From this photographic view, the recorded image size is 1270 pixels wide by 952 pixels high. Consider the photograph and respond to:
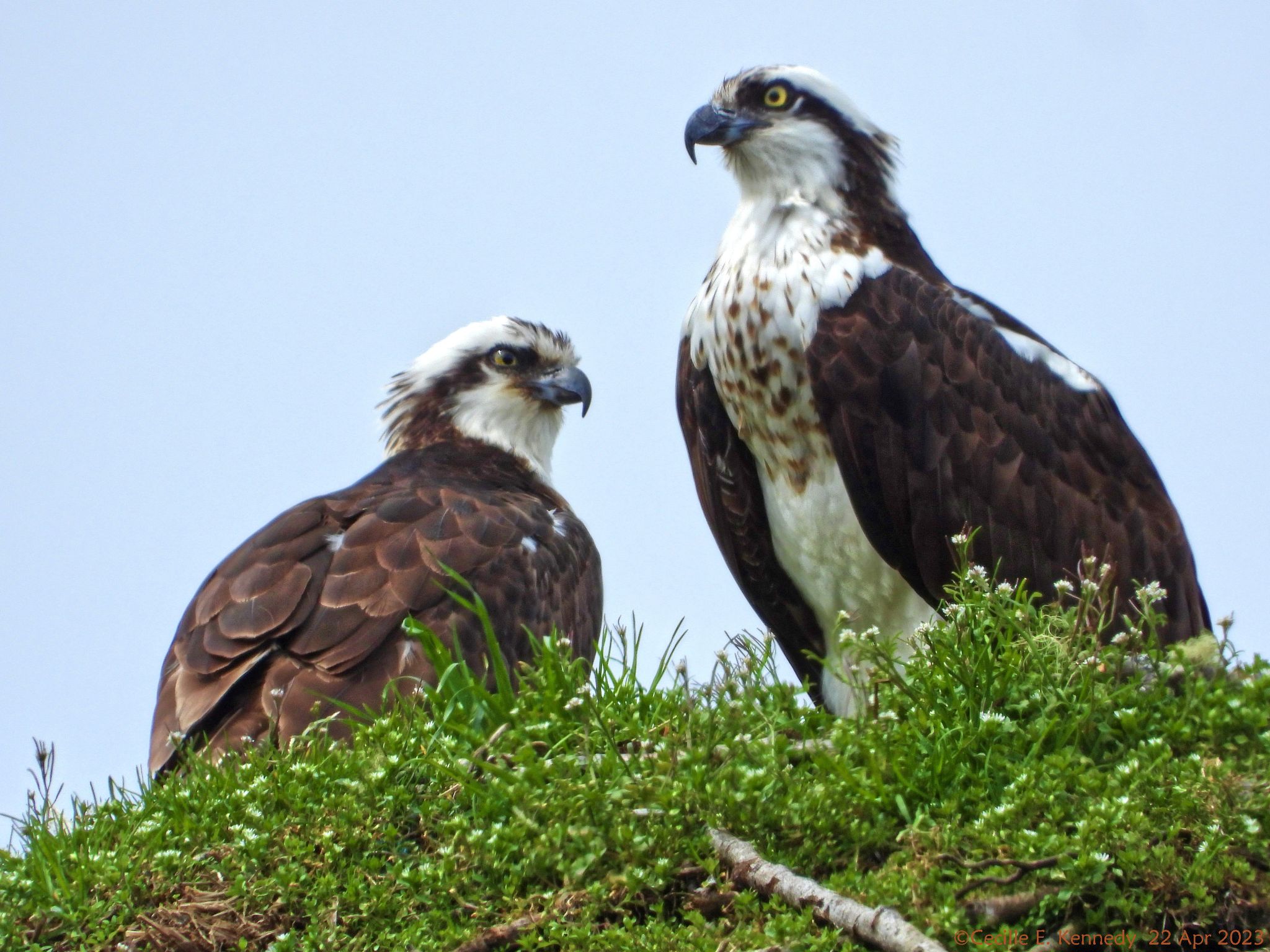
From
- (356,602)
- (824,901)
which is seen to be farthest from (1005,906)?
(356,602)

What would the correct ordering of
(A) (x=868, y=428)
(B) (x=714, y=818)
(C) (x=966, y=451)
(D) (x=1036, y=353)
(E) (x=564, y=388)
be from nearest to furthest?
(B) (x=714, y=818) < (A) (x=868, y=428) < (C) (x=966, y=451) < (D) (x=1036, y=353) < (E) (x=564, y=388)

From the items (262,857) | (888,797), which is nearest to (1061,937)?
(888,797)

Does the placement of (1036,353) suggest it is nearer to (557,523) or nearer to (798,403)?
(798,403)

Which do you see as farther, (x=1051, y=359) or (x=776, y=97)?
(x=776, y=97)

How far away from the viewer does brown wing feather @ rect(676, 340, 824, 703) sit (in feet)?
21.3

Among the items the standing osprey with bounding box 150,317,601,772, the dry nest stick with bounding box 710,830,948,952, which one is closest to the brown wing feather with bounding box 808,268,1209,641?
the standing osprey with bounding box 150,317,601,772

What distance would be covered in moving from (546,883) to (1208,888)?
1.54 m

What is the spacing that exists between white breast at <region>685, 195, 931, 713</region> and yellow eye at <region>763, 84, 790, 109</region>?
2.22 ft

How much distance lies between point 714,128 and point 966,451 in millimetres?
1850

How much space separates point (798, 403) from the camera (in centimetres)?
611

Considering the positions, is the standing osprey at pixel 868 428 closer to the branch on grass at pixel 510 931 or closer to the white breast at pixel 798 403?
the white breast at pixel 798 403

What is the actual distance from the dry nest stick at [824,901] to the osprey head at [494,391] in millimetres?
5431

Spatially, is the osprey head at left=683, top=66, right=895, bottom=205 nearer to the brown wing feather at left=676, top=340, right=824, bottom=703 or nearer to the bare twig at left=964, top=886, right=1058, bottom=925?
the brown wing feather at left=676, top=340, right=824, bottom=703

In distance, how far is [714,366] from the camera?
636 centimetres
